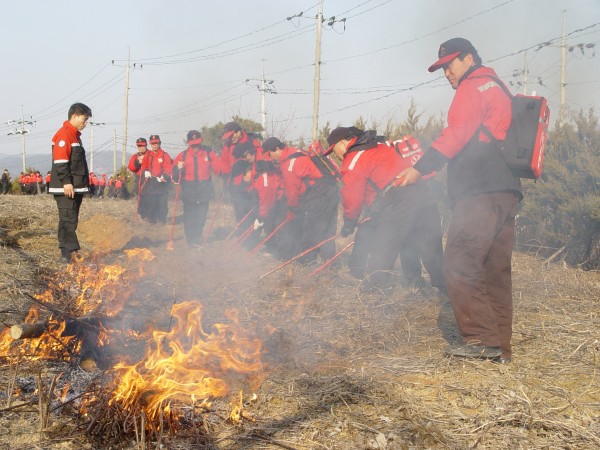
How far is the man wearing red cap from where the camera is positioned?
11.0 ft

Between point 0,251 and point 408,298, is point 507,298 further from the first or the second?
point 0,251

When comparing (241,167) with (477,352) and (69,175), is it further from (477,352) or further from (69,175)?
(477,352)

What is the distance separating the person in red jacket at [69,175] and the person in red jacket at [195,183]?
2.62 meters

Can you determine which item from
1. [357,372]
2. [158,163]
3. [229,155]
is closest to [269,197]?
[229,155]

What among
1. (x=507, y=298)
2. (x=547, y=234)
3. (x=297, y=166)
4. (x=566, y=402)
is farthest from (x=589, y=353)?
(x=547, y=234)

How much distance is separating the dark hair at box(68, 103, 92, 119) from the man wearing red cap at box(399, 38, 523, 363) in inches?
178

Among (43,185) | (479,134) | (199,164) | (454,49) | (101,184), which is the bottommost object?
(43,185)

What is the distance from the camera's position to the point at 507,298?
3547 mm

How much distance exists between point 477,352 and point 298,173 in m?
4.13

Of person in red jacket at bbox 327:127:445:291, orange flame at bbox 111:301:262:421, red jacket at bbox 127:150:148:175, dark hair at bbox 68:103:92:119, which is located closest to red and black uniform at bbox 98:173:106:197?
red jacket at bbox 127:150:148:175

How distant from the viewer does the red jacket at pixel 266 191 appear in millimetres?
7750

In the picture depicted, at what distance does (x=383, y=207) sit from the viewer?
5148 mm

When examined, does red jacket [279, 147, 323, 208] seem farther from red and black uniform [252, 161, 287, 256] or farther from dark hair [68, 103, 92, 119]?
dark hair [68, 103, 92, 119]

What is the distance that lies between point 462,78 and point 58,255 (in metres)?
5.48
